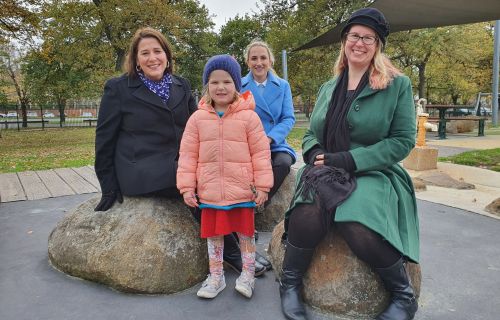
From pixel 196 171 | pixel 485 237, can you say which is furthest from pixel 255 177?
pixel 485 237

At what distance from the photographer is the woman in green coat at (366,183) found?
91.4 inches

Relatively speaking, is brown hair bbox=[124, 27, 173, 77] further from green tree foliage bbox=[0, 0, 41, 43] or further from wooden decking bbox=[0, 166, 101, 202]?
green tree foliage bbox=[0, 0, 41, 43]

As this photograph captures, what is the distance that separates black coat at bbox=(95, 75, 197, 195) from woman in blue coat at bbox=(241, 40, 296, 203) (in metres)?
0.93

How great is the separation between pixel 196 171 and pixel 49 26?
16.2 meters

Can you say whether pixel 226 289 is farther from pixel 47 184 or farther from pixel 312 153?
pixel 47 184

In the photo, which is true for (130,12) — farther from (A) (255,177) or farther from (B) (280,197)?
(A) (255,177)

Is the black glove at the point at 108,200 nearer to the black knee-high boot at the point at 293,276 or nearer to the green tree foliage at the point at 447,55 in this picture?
the black knee-high boot at the point at 293,276

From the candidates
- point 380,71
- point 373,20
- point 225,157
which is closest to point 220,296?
point 225,157

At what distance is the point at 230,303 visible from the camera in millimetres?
2592

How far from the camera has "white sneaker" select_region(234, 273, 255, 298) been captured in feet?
8.67

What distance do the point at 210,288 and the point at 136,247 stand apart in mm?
576

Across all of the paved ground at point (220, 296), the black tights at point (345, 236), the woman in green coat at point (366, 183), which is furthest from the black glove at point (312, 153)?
the paved ground at point (220, 296)

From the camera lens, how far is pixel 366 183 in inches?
95.8

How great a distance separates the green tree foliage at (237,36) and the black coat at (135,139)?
24.9m
